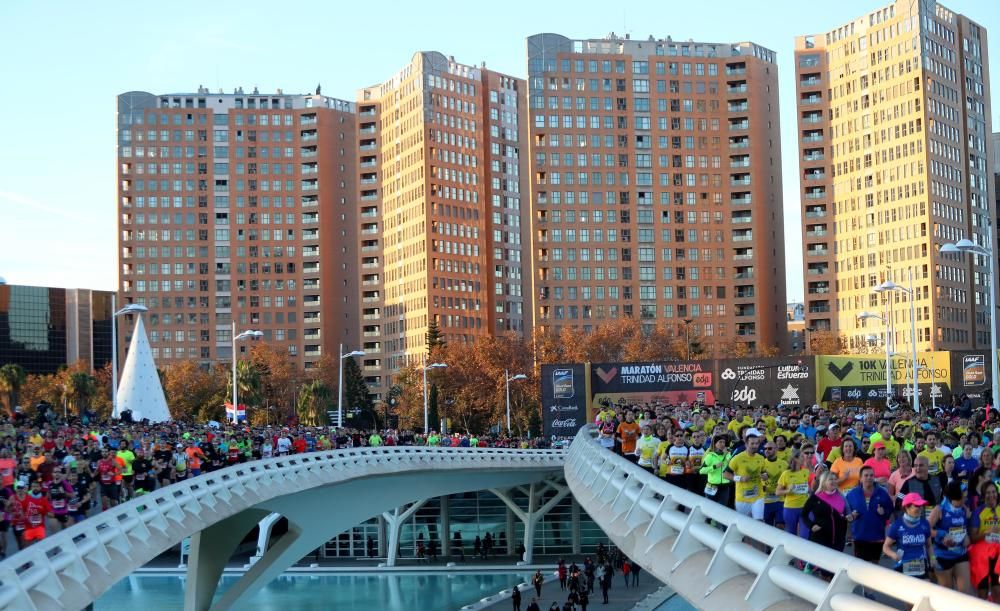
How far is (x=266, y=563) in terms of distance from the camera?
146ft

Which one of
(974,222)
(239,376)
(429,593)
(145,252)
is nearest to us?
(429,593)

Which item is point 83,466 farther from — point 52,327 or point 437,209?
point 52,327

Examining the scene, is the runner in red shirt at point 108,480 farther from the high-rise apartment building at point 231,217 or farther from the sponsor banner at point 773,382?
the high-rise apartment building at point 231,217

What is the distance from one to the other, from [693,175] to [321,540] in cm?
11466

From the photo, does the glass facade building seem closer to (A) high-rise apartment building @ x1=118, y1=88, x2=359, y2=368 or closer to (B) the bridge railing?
(A) high-rise apartment building @ x1=118, y1=88, x2=359, y2=368

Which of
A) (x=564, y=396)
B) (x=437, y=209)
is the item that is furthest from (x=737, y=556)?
(x=437, y=209)

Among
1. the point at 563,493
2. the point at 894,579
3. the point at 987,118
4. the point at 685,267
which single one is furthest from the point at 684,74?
the point at 894,579

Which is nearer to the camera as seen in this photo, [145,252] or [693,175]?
[693,175]

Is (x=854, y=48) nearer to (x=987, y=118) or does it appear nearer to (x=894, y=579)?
(x=987, y=118)

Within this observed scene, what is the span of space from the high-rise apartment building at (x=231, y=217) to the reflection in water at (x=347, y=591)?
102 meters

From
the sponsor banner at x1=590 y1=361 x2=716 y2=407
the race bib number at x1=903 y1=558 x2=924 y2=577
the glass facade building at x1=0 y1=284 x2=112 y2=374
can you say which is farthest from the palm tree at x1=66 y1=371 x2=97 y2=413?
the race bib number at x1=903 y1=558 x2=924 y2=577

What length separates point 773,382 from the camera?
2852 inches

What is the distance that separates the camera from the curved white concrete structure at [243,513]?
19453 millimetres

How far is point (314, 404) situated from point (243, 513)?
83479mm
